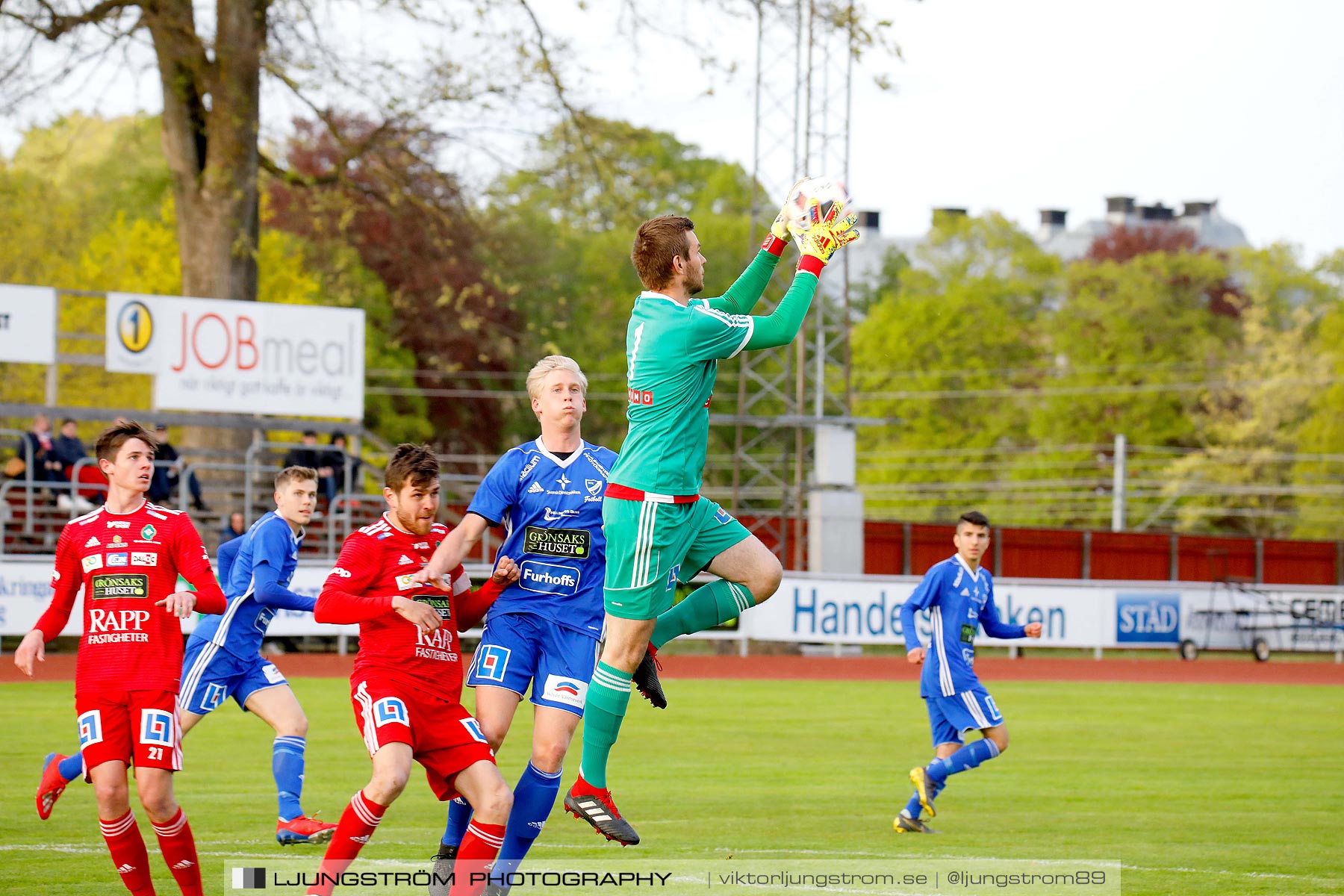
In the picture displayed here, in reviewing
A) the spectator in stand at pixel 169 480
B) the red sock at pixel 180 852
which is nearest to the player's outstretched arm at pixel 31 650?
the red sock at pixel 180 852

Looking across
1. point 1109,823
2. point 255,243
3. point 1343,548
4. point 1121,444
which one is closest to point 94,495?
point 255,243

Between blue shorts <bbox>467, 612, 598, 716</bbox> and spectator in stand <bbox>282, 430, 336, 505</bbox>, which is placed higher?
spectator in stand <bbox>282, 430, 336, 505</bbox>

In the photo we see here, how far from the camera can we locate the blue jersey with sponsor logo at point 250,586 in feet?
29.6

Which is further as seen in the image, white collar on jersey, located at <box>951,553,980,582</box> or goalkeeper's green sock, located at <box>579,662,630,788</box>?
white collar on jersey, located at <box>951,553,980,582</box>

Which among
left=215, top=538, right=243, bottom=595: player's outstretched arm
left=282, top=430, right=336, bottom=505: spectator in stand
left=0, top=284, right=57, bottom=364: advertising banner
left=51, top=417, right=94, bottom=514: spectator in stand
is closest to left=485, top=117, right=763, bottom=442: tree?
left=282, top=430, right=336, bottom=505: spectator in stand

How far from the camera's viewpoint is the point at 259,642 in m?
9.50

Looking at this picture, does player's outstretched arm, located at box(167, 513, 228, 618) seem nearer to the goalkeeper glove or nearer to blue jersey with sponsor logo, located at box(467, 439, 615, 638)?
blue jersey with sponsor logo, located at box(467, 439, 615, 638)

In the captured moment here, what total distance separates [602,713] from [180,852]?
1.85 m

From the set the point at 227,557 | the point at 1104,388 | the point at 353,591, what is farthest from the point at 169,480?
the point at 1104,388

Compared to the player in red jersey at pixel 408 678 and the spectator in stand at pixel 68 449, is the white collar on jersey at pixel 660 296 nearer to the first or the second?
the player in red jersey at pixel 408 678

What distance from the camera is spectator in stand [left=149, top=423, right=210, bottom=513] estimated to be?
2156 centimetres

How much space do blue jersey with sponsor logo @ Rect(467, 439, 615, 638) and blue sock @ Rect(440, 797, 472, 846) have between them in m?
0.87

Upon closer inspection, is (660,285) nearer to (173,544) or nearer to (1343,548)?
(173,544)

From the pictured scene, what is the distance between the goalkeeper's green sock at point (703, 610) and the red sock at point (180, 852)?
218 centimetres
